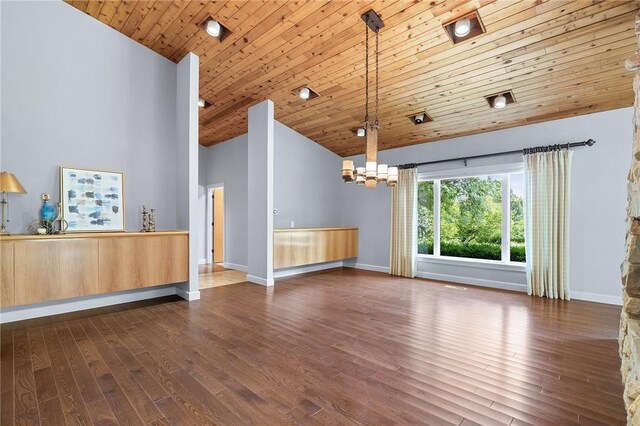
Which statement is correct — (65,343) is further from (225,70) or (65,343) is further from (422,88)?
(422,88)

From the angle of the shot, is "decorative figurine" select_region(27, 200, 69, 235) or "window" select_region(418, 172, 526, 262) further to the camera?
"window" select_region(418, 172, 526, 262)

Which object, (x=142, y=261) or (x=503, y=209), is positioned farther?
(x=503, y=209)

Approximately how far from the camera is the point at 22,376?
7.21 ft

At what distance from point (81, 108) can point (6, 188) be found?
1.37 metres

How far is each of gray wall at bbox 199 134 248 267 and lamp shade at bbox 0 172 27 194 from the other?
3732 millimetres

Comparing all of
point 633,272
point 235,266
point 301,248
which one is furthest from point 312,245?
point 633,272

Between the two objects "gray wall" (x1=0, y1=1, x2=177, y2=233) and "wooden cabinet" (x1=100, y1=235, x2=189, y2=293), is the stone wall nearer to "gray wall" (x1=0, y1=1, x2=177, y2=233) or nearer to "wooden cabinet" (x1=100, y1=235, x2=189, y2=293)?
"wooden cabinet" (x1=100, y1=235, x2=189, y2=293)

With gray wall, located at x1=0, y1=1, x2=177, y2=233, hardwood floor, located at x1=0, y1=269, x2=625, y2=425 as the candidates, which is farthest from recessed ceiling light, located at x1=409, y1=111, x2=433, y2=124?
gray wall, located at x1=0, y1=1, x2=177, y2=233

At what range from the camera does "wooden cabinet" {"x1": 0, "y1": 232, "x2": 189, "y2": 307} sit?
3.03 metres

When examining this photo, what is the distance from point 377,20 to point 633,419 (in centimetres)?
374

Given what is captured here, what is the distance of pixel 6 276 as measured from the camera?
297cm

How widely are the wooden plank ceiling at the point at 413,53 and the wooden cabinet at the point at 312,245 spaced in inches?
99.2

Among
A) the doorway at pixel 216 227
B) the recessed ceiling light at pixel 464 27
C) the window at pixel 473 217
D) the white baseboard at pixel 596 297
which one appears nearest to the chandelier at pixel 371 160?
the recessed ceiling light at pixel 464 27

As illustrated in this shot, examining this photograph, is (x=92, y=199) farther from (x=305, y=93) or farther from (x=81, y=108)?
(x=305, y=93)
